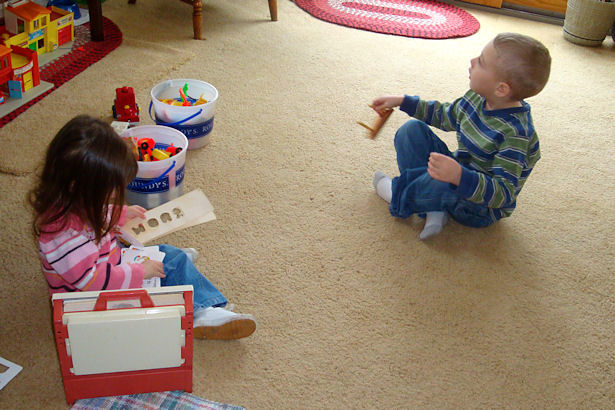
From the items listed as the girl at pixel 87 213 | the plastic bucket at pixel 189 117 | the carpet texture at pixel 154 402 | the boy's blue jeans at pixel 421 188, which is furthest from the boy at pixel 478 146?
the carpet texture at pixel 154 402

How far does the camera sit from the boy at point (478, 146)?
4.40 feet

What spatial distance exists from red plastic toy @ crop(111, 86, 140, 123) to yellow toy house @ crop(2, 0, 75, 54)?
0.46 metres

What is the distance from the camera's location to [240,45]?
2297 mm

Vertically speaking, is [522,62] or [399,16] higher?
[522,62]

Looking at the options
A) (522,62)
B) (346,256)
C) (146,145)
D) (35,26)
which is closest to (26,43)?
(35,26)

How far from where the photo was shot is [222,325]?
3.67ft

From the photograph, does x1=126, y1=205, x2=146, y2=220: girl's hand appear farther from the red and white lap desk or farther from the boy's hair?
the boy's hair

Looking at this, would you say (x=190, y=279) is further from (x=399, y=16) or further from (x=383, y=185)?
(x=399, y=16)

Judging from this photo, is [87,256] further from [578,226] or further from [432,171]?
[578,226]

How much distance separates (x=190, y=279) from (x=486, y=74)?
2.66 ft

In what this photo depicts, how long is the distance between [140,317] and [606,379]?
Answer: 0.91 m

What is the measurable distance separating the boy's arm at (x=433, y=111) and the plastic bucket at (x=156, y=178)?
597 millimetres

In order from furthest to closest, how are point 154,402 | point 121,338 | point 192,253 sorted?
1. point 192,253
2. point 154,402
3. point 121,338

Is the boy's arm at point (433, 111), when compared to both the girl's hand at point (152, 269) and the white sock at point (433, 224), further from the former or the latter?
the girl's hand at point (152, 269)
